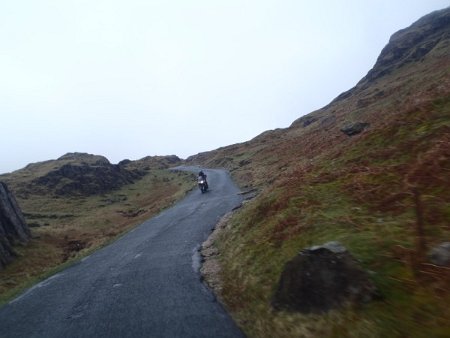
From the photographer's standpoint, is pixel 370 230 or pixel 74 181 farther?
pixel 74 181

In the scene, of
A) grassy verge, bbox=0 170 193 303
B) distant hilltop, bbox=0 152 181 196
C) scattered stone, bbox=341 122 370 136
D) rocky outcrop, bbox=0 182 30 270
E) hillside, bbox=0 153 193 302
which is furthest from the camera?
distant hilltop, bbox=0 152 181 196

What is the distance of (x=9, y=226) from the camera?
3152cm

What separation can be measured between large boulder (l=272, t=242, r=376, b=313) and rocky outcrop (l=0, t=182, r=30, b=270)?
24151 mm

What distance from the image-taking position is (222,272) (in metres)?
13.4

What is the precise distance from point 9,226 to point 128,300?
78.2ft

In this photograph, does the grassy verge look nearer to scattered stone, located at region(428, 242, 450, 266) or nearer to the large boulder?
the large boulder

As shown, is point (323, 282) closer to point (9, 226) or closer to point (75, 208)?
point (9, 226)

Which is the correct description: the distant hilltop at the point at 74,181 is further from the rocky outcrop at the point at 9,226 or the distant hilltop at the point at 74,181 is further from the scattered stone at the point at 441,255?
the scattered stone at the point at 441,255

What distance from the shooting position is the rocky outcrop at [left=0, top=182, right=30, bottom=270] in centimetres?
2797

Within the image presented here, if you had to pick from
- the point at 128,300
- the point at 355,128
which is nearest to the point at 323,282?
the point at 128,300

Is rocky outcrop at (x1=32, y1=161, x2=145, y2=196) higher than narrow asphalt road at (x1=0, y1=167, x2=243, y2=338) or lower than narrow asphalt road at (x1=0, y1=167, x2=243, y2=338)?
higher

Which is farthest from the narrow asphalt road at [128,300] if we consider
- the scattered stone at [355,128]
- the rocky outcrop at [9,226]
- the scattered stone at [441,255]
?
the scattered stone at [355,128]

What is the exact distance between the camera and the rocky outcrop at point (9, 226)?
2797 centimetres

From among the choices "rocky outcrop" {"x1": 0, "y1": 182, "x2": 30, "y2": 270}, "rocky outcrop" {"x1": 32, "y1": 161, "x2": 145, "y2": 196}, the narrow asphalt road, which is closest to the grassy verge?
"rocky outcrop" {"x1": 0, "y1": 182, "x2": 30, "y2": 270}
